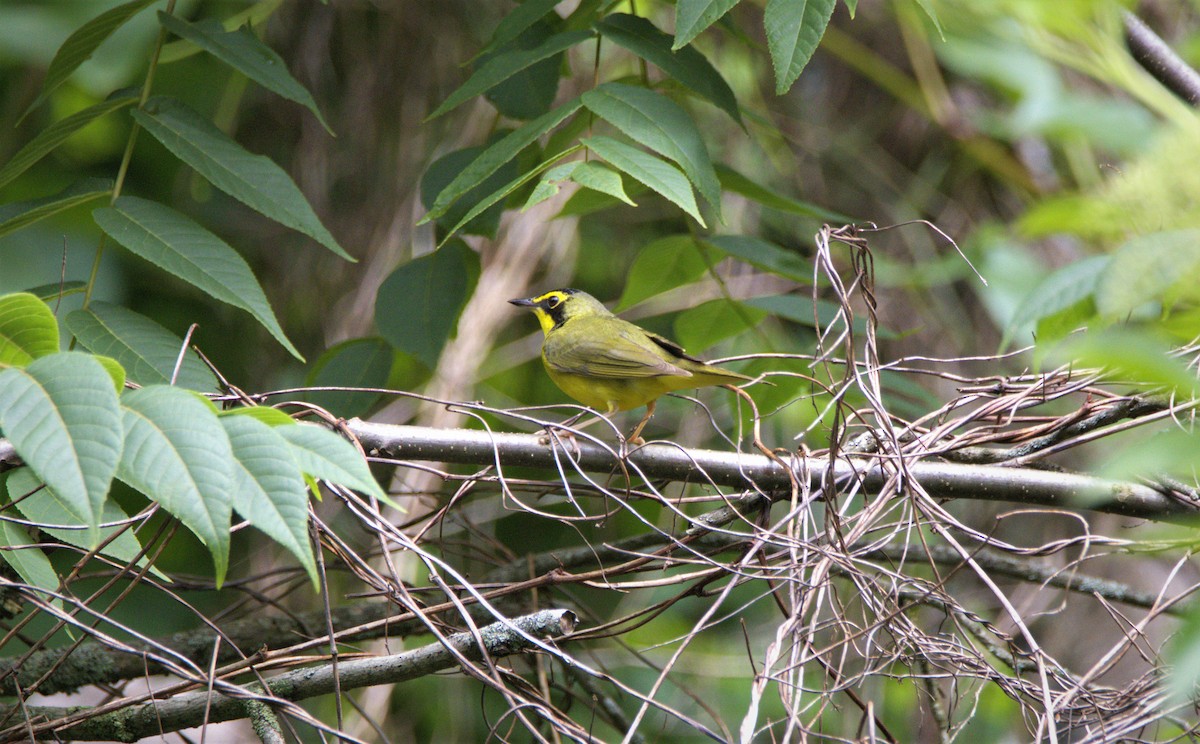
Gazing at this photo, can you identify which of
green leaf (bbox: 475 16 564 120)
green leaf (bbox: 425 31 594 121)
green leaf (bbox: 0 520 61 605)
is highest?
green leaf (bbox: 425 31 594 121)

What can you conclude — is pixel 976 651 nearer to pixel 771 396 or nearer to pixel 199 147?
pixel 771 396

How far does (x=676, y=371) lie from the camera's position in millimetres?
3125

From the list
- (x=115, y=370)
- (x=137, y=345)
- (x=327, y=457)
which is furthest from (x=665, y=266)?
(x=115, y=370)

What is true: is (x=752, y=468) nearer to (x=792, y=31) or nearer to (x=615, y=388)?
(x=792, y=31)

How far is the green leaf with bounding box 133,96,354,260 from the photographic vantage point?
96.2 inches

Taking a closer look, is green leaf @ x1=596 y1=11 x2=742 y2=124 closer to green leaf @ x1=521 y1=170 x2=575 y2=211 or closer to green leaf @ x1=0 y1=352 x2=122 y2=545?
green leaf @ x1=521 y1=170 x2=575 y2=211

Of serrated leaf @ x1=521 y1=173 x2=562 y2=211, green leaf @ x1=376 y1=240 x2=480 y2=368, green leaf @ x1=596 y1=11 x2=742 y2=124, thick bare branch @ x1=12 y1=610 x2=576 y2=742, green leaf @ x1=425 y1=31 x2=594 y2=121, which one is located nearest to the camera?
thick bare branch @ x1=12 y1=610 x2=576 y2=742

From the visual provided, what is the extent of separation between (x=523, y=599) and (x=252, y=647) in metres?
0.84

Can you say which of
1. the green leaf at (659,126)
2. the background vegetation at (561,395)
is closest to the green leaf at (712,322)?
the background vegetation at (561,395)

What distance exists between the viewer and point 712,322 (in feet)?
10.7

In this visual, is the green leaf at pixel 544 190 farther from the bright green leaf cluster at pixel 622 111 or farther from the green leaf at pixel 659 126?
the green leaf at pixel 659 126

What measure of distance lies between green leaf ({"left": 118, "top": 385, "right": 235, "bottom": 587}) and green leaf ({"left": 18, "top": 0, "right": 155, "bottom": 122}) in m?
1.54

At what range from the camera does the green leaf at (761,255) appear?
121 inches

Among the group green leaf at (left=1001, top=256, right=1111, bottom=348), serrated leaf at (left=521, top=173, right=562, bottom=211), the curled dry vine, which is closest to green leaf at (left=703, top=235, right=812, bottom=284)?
the curled dry vine
